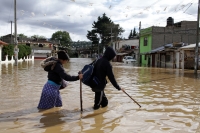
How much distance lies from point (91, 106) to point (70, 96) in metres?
1.82

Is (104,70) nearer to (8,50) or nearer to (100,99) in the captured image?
(100,99)

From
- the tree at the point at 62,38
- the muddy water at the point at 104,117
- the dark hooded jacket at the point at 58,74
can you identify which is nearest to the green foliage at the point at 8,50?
the muddy water at the point at 104,117

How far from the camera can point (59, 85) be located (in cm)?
594

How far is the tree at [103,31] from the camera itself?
2872 inches

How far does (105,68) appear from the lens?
5867mm

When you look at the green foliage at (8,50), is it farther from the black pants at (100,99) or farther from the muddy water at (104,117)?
the black pants at (100,99)

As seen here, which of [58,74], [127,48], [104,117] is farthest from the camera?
[127,48]

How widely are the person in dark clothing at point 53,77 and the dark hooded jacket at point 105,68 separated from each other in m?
0.52

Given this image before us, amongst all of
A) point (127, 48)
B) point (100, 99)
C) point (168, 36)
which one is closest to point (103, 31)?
point (127, 48)

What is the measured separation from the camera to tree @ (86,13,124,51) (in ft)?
239

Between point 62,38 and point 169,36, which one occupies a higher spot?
point 62,38

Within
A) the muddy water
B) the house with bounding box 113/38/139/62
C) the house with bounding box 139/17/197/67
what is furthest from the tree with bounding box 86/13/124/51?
the muddy water

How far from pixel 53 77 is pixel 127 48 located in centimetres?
5545

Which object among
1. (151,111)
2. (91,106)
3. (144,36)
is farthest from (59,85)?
(144,36)
